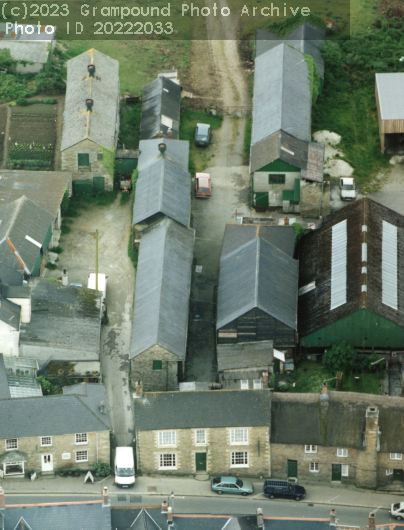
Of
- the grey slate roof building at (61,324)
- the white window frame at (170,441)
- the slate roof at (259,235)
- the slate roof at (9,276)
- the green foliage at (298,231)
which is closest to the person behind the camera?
the white window frame at (170,441)

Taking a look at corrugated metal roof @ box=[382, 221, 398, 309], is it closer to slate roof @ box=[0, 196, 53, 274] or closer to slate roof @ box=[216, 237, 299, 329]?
slate roof @ box=[216, 237, 299, 329]

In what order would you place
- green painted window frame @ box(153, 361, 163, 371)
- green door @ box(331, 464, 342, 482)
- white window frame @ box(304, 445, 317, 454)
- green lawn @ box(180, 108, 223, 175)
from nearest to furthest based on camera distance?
white window frame @ box(304, 445, 317, 454)
green door @ box(331, 464, 342, 482)
green painted window frame @ box(153, 361, 163, 371)
green lawn @ box(180, 108, 223, 175)

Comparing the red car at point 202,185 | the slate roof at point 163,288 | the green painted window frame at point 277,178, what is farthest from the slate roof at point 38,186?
the green painted window frame at point 277,178

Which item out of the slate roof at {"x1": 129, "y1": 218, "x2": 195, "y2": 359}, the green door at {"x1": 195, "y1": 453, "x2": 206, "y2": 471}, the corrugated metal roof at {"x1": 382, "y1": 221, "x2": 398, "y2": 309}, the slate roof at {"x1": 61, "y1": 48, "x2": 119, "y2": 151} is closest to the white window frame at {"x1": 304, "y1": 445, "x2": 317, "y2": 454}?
the green door at {"x1": 195, "y1": 453, "x2": 206, "y2": 471}

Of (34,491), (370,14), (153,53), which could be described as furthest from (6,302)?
(370,14)

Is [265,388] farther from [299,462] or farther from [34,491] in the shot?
[34,491]

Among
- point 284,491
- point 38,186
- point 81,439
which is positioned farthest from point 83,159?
point 284,491

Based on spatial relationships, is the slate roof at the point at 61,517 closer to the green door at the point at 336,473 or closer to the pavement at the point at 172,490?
the pavement at the point at 172,490
